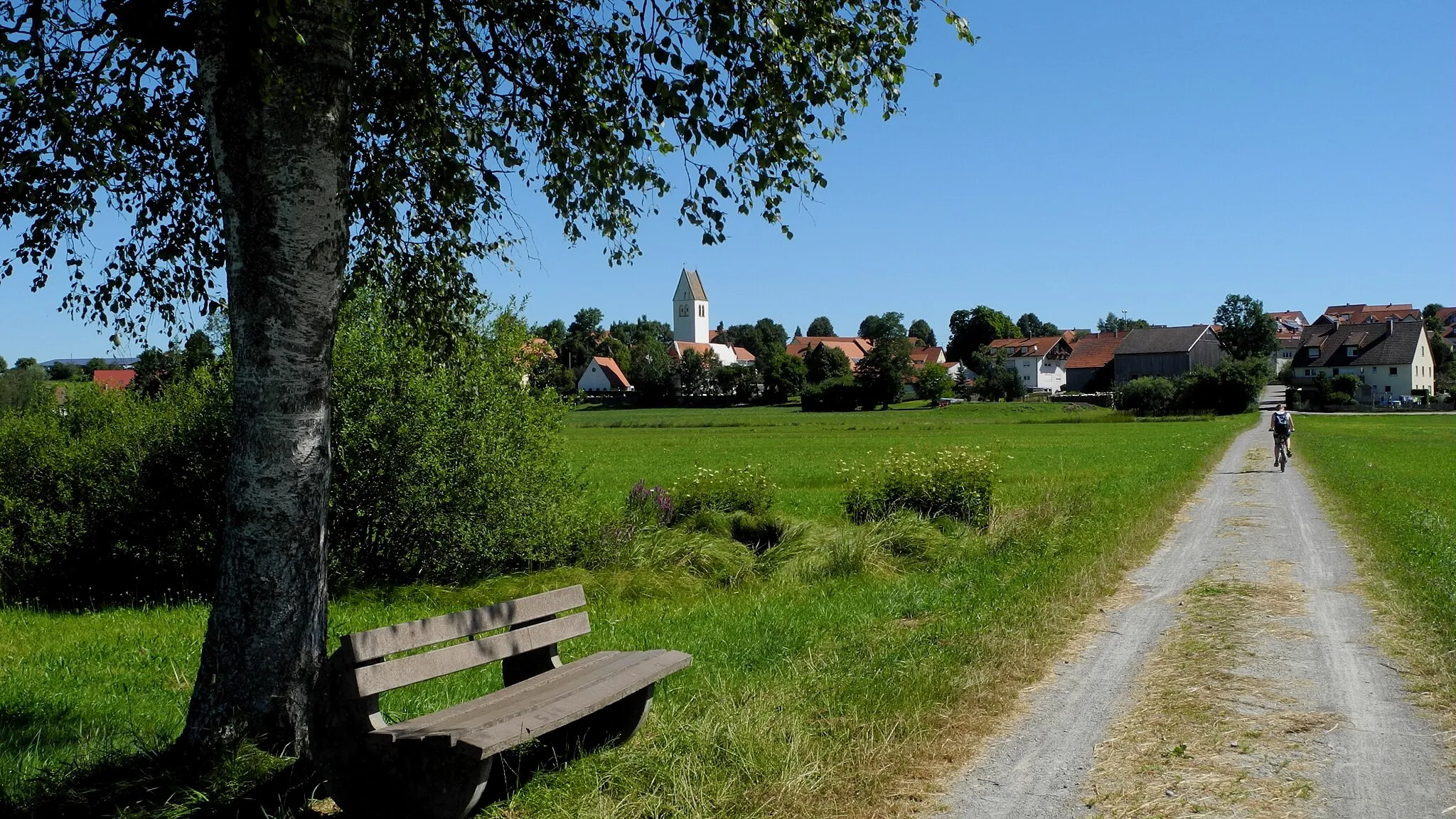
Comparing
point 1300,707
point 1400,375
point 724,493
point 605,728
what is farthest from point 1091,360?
point 605,728

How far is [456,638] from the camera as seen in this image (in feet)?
15.7

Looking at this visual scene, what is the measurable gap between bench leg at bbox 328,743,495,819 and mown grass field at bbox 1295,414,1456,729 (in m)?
5.29

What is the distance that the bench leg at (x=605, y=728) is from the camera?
5.36m

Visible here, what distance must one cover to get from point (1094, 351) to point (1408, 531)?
12772 centimetres

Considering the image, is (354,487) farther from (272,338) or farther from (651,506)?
(272,338)

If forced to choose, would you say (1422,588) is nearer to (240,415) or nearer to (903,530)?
(903,530)

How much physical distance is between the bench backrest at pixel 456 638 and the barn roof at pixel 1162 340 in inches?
4699

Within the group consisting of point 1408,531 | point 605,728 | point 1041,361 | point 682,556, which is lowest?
point 682,556

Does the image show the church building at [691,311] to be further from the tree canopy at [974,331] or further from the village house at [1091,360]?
the village house at [1091,360]

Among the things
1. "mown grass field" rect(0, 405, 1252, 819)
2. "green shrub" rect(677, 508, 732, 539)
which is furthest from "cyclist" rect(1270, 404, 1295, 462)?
"green shrub" rect(677, 508, 732, 539)

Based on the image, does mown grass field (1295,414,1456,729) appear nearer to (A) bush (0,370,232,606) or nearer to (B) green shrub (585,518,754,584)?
(B) green shrub (585,518,754,584)

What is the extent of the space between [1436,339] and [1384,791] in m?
158

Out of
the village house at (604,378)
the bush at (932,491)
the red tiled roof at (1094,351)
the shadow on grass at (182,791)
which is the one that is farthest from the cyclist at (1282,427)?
the village house at (604,378)

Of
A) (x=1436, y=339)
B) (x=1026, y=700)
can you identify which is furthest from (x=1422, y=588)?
(x=1436, y=339)
